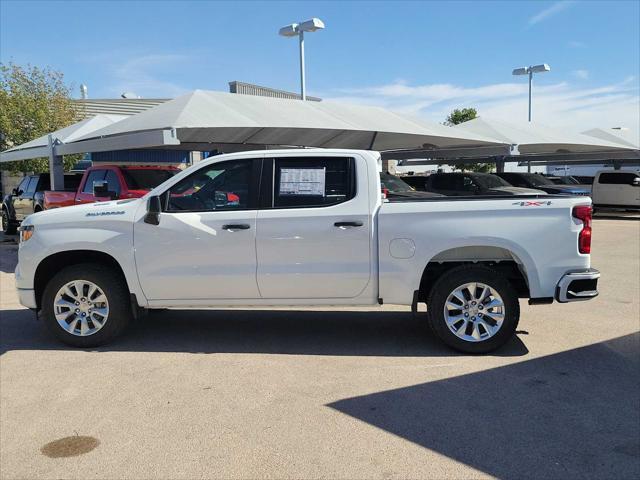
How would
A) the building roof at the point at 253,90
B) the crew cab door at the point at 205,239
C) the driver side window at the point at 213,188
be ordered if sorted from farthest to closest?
1. the building roof at the point at 253,90
2. the driver side window at the point at 213,188
3. the crew cab door at the point at 205,239

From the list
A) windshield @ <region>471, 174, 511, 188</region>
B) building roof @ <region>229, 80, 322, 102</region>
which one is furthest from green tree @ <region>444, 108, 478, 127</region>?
windshield @ <region>471, 174, 511, 188</region>

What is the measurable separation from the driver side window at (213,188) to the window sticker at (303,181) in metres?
0.35

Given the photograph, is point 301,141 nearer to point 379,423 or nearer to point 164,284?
point 164,284

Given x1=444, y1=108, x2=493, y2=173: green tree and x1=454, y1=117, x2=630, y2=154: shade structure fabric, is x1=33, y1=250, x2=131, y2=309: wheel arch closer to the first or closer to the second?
x1=454, y1=117, x2=630, y2=154: shade structure fabric

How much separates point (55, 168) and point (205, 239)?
1061 centimetres

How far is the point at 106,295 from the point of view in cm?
558

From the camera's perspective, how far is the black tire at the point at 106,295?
559 cm

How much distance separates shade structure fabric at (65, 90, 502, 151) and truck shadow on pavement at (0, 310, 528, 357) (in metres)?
4.83

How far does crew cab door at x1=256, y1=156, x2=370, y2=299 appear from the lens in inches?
209

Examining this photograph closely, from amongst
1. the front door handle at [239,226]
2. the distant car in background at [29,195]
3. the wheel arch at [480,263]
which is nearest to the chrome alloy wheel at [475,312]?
the wheel arch at [480,263]

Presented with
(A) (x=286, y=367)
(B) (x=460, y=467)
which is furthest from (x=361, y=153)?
(B) (x=460, y=467)

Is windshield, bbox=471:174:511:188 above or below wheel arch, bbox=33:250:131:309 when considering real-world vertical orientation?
above

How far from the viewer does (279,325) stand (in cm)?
649

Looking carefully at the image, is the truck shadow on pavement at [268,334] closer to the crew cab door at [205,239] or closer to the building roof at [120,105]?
the crew cab door at [205,239]
